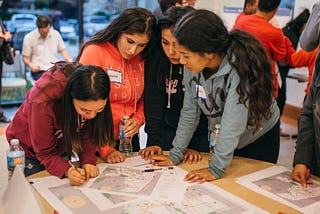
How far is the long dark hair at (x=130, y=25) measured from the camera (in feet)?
5.50

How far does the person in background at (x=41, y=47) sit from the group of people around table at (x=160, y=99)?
10.4 ft

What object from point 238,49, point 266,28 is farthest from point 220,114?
point 266,28

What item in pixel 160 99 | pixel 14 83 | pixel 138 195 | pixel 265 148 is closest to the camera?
pixel 138 195

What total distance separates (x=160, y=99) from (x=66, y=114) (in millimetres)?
541

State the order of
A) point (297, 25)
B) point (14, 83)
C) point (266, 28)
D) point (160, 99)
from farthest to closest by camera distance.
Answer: point (14, 83), point (297, 25), point (266, 28), point (160, 99)

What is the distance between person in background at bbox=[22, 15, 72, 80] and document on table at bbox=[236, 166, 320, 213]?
3.74 metres

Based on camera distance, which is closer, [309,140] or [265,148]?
[309,140]

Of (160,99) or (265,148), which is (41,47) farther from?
(265,148)

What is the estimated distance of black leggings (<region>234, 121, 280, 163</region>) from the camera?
1.75 meters

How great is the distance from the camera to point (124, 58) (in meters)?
1.81

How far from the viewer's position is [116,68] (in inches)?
71.3

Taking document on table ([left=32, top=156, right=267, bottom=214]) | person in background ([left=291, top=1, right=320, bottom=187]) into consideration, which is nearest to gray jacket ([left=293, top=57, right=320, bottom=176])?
person in background ([left=291, top=1, right=320, bottom=187])

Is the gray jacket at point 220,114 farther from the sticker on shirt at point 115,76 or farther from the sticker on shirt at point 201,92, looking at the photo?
the sticker on shirt at point 115,76

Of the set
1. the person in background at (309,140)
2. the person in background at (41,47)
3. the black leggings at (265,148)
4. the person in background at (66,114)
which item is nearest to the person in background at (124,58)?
the person in background at (66,114)
